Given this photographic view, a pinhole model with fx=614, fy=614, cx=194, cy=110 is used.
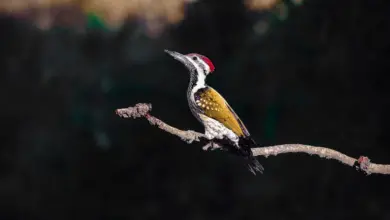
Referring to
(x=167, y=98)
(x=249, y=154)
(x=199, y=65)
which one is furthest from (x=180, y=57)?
(x=167, y=98)

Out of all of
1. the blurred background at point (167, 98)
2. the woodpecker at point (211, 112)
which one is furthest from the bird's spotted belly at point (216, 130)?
the blurred background at point (167, 98)

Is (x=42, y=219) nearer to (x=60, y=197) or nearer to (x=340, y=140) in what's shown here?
(x=60, y=197)

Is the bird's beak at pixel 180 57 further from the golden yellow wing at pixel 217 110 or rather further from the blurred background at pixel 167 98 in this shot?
the blurred background at pixel 167 98

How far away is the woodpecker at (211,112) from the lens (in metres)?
0.76

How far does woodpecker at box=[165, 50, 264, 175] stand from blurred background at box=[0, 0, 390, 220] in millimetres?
1550

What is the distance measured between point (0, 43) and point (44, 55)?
220 mm

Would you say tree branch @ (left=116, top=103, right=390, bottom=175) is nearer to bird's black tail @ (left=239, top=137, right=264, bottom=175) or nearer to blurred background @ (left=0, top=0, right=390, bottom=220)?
bird's black tail @ (left=239, top=137, right=264, bottom=175)

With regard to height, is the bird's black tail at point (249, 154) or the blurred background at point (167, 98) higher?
the blurred background at point (167, 98)

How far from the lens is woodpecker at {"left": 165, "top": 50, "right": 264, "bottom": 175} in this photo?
765 millimetres

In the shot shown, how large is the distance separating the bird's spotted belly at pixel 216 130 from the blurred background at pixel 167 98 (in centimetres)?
158

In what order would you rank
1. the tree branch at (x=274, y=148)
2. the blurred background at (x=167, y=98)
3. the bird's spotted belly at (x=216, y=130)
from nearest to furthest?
the tree branch at (x=274, y=148)
the bird's spotted belly at (x=216, y=130)
the blurred background at (x=167, y=98)

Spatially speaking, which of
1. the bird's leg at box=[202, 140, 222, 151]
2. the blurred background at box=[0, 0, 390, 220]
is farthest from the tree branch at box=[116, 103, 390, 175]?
the blurred background at box=[0, 0, 390, 220]

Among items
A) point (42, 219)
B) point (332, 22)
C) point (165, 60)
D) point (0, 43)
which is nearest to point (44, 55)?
point (0, 43)

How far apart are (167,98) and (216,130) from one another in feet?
5.65
